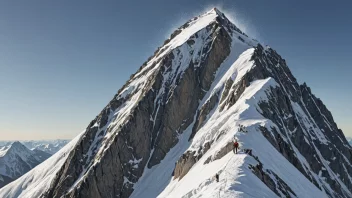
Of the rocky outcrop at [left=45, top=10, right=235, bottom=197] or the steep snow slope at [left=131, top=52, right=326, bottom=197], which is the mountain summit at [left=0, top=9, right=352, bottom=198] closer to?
the rocky outcrop at [left=45, top=10, right=235, bottom=197]

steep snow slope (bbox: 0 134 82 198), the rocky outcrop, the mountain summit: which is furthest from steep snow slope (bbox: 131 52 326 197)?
steep snow slope (bbox: 0 134 82 198)

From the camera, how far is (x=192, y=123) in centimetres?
12775

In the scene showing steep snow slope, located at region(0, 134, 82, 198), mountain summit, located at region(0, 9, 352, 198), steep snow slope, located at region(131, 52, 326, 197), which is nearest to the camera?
steep snow slope, located at region(131, 52, 326, 197)

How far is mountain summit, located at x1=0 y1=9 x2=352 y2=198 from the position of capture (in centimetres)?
9000

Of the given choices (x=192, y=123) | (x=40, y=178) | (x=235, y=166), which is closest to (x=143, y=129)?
(x=192, y=123)

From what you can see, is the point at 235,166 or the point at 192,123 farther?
the point at 192,123

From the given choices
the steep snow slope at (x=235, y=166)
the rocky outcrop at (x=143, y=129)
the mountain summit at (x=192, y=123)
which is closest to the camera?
the steep snow slope at (x=235, y=166)

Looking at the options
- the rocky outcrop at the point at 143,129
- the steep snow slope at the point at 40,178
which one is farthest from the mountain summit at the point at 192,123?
the steep snow slope at the point at 40,178

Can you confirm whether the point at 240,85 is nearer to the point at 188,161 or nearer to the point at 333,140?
the point at 188,161

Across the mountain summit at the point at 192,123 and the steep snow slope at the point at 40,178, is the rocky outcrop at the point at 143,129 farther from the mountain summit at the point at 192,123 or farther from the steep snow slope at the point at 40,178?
the steep snow slope at the point at 40,178

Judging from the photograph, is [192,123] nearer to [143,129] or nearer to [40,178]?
[143,129]

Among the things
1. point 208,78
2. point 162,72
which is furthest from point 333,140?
point 162,72

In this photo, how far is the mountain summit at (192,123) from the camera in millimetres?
90000

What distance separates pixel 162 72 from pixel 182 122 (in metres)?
24.2
